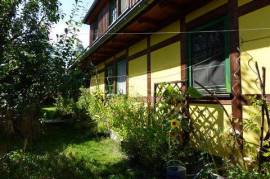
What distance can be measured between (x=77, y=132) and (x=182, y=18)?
5.39 meters

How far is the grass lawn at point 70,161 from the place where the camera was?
496cm

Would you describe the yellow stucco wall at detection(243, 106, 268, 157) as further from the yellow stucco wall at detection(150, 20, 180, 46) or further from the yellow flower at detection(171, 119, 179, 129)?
the yellow stucco wall at detection(150, 20, 180, 46)

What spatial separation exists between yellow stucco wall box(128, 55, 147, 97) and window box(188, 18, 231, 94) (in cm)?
269

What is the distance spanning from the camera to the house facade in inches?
178

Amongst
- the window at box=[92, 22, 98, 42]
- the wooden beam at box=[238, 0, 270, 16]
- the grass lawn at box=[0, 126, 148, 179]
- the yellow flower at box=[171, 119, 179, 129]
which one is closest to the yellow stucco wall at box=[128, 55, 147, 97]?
the grass lawn at box=[0, 126, 148, 179]

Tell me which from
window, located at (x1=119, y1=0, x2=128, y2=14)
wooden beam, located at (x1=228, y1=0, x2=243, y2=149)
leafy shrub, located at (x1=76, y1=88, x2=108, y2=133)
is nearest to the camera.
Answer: wooden beam, located at (x1=228, y1=0, x2=243, y2=149)

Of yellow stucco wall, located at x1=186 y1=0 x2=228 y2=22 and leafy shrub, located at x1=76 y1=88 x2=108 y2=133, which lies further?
leafy shrub, located at x1=76 y1=88 x2=108 y2=133

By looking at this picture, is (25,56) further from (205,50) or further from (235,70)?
(205,50)

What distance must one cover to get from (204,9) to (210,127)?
7.38 ft

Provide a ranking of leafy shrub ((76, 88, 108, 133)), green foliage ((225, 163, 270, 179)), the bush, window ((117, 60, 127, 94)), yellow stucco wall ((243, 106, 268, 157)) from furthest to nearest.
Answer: window ((117, 60, 127, 94)), leafy shrub ((76, 88, 108, 133)), the bush, yellow stucco wall ((243, 106, 268, 157)), green foliage ((225, 163, 270, 179))

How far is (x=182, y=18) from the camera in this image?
6.41m

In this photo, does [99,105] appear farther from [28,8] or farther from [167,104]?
[28,8]

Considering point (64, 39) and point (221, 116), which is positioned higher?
point (64, 39)

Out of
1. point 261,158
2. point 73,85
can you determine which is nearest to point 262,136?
point 261,158
